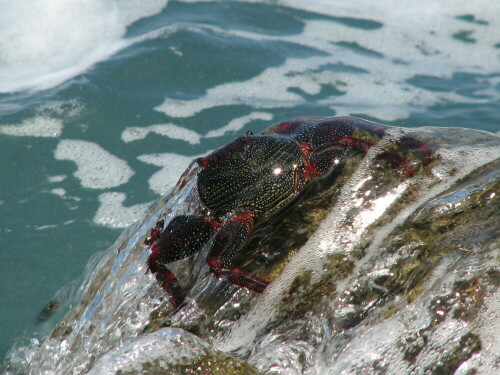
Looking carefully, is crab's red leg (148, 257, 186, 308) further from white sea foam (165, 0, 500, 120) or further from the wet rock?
white sea foam (165, 0, 500, 120)

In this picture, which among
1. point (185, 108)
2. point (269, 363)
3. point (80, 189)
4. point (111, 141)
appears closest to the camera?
point (269, 363)

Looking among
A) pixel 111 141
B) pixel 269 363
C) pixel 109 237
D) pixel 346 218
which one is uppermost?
pixel 346 218

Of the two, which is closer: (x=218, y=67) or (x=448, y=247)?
(x=448, y=247)

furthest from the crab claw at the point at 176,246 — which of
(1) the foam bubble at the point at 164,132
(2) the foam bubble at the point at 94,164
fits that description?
(1) the foam bubble at the point at 164,132

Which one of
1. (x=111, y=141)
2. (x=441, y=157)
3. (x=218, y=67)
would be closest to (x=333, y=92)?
(x=218, y=67)

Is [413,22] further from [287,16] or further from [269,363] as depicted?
[269,363]

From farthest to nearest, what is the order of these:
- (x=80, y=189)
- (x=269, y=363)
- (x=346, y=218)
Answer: (x=80, y=189) → (x=346, y=218) → (x=269, y=363)

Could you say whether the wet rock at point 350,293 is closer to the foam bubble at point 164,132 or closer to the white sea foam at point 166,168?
the white sea foam at point 166,168
